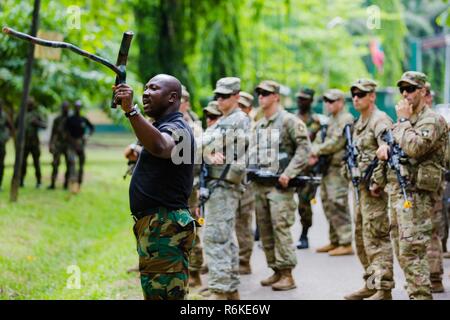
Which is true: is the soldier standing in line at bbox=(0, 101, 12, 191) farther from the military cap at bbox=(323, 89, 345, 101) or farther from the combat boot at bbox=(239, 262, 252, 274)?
the combat boot at bbox=(239, 262, 252, 274)

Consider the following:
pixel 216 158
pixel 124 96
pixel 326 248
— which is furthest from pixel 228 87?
pixel 326 248

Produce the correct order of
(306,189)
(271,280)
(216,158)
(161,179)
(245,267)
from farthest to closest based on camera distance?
(306,189)
(245,267)
(271,280)
(216,158)
(161,179)

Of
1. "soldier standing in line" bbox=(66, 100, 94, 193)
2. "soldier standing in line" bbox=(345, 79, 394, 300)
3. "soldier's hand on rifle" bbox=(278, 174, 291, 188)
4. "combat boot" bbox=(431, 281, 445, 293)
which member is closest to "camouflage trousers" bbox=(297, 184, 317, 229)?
"soldier's hand on rifle" bbox=(278, 174, 291, 188)

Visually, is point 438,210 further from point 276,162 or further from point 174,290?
point 174,290

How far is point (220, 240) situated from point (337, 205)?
12.7 ft

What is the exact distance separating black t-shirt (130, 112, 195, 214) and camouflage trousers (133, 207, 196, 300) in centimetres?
7

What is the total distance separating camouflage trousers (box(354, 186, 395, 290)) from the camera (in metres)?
7.98

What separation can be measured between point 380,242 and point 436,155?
110cm

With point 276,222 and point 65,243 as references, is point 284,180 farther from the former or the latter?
point 65,243

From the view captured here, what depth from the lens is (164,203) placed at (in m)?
5.32

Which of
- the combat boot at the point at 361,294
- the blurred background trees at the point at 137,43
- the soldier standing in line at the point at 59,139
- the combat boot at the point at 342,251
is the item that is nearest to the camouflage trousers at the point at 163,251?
the combat boot at the point at 361,294

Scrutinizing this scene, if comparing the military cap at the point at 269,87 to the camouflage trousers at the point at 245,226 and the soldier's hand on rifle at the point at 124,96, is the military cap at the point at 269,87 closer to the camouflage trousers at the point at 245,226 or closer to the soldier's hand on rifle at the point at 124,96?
the camouflage trousers at the point at 245,226

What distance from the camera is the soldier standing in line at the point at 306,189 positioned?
39.1 feet

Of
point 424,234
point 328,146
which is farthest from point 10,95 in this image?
point 424,234
